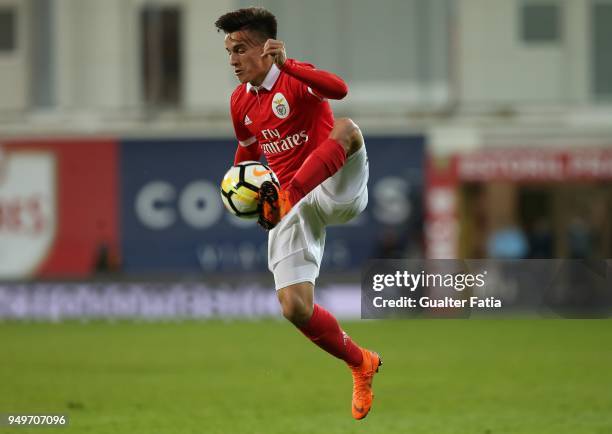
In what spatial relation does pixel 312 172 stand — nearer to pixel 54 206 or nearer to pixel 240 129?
pixel 240 129

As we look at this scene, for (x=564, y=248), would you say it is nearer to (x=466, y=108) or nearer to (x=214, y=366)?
(x=466, y=108)

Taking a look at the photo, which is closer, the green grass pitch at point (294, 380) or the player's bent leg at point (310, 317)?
the player's bent leg at point (310, 317)

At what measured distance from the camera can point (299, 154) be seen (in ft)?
22.9

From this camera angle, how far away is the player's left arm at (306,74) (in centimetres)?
633

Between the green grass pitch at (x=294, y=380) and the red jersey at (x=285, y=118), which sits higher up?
the red jersey at (x=285, y=118)

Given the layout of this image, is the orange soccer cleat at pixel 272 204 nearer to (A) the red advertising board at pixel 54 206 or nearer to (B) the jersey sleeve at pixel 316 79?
(B) the jersey sleeve at pixel 316 79

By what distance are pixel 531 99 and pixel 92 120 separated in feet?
28.1

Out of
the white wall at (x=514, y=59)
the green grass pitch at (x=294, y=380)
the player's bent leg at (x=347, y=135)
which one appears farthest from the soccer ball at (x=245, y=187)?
the white wall at (x=514, y=59)

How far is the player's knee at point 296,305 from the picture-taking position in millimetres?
6766

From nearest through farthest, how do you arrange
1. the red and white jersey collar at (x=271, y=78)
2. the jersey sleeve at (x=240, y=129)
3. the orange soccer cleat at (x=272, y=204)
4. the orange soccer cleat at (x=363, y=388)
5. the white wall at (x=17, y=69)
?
the orange soccer cleat at (x=272, y=204)
the red and white jersey collar at (x=271, y=78)
the orange soccer cleat at (x=363, y=388)
the jersey sleeve at (x=240, y=129)
the white wall at (x=17, y=69)

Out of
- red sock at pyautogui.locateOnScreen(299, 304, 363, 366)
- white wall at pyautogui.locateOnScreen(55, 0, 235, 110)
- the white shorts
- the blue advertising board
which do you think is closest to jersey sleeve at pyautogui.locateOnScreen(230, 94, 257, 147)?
the white shorts

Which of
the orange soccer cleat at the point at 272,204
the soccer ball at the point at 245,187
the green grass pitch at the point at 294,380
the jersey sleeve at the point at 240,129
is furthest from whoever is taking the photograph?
the green grass pitch at the point at 294,380

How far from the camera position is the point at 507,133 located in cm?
2225

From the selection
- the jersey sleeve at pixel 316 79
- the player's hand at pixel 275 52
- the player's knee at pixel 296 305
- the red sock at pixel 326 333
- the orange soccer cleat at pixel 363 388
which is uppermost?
the player's hand at pixel 275 52
